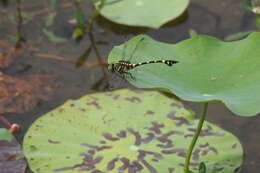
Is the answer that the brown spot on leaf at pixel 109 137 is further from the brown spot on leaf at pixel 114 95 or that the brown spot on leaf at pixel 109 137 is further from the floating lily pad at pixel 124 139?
the brown spot on leaf at pixel 114 95

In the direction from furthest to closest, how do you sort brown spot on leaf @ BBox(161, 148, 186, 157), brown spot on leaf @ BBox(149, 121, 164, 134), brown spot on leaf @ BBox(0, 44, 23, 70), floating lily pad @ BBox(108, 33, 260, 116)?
brown spot on leaf @ BBox(0, 44, 23, 70) < brown spot on leaf @ BBox(149, 121, 164, 134) < brown spot on leaf @ BBox(161, 148, 186, 157) < floating lily pad @ BBox(108, 33, 260, 116)

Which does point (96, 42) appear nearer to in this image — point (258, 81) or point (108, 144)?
point (108, 144)

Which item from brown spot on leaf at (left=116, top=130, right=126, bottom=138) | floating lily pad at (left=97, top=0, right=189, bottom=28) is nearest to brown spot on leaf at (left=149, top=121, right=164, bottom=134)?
brown spot on leaf at (left=116, top=130, right=126, bottom=138)

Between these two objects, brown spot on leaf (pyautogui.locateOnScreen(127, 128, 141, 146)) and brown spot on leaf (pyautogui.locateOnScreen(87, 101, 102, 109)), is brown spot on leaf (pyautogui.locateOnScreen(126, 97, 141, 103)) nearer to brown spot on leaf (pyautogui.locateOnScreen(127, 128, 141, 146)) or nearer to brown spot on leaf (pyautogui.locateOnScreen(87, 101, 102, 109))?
brown spot on leaf (pyautogui.locateOnScreen(87, 101, 102, 109))

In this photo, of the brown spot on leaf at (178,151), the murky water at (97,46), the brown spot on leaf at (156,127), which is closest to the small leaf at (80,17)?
the murky water at (97,46)

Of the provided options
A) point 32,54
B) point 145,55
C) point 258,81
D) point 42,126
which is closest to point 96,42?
point 32,54

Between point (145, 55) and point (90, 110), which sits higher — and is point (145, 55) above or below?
above
